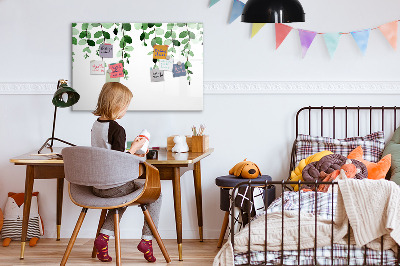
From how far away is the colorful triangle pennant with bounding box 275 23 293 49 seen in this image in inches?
173

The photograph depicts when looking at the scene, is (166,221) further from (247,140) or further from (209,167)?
(247,140)

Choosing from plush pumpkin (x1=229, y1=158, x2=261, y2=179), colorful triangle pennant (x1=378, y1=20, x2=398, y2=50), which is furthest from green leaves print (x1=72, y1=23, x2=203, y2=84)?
colorful triangle pennant (x1=378, y1=20, x2=398, y2=50)

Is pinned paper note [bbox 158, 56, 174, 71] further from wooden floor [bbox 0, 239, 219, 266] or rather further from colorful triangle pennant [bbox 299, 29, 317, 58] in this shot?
wooden floor [bbox 0, 239, 219, 266]

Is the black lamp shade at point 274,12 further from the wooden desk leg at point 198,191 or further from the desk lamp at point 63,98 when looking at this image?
the desk lamp at point 63,98

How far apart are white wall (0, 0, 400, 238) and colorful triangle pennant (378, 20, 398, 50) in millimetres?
46

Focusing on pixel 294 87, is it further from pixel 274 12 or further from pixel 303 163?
pixel 274 12

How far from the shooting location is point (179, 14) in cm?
445

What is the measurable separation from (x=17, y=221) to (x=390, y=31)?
296 centimetres

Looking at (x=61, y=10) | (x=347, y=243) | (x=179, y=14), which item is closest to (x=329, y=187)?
(x=347, y=243)

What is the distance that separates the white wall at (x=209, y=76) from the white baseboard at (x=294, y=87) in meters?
0.04

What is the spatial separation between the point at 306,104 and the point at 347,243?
1.60 metres

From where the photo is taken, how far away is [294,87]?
14.5 ft

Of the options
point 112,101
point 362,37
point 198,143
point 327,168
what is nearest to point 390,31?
point 362,37

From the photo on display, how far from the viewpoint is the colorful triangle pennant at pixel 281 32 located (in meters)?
4.39
